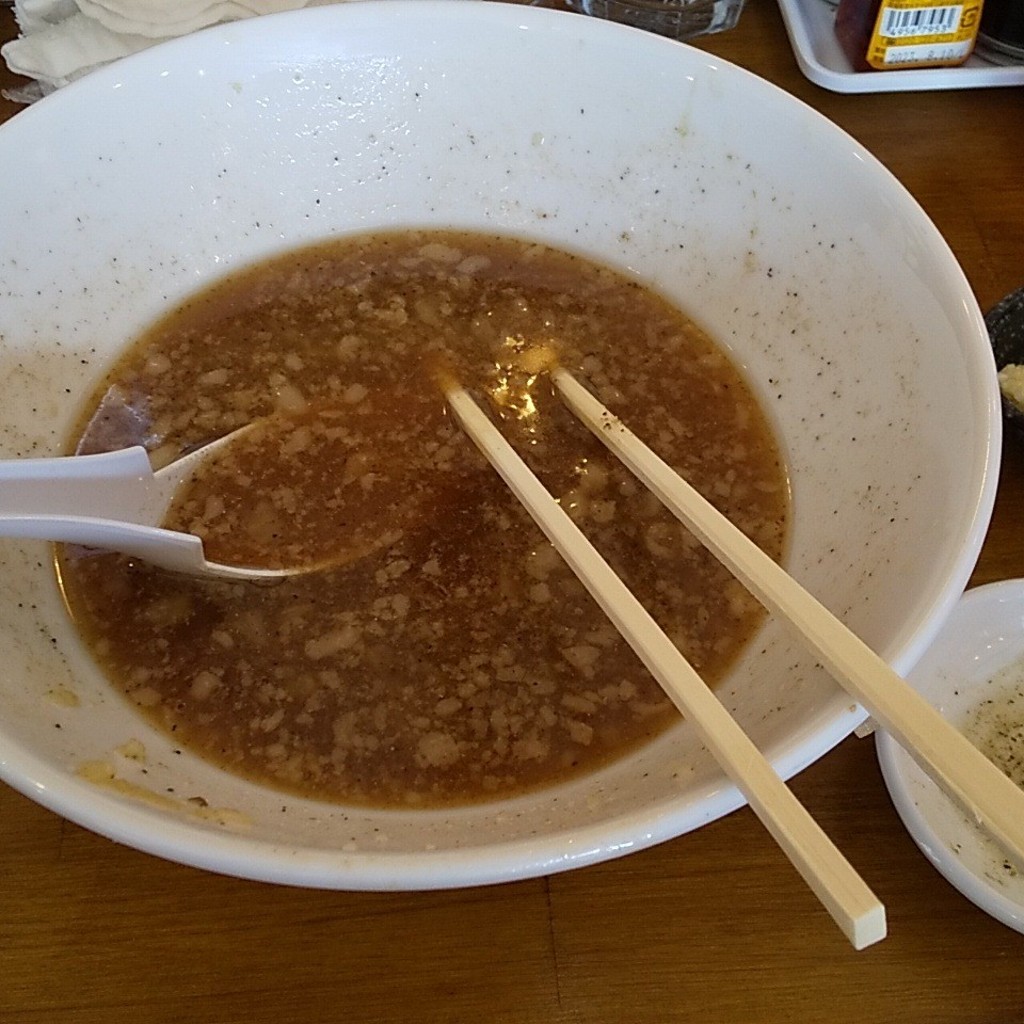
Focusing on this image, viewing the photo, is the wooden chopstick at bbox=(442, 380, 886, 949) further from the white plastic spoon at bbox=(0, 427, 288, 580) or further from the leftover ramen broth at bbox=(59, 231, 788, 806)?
the white plastic spoon at bbox=(0, 427, 288, 580)

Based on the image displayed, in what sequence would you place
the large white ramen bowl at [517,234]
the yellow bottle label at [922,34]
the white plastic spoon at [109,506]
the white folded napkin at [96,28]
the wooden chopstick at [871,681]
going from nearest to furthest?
the wooden chopstick at [871,681] < the large white ramen bowl at [517,234] < the white plastic spoon at [109,506] < the white folded napkin at [96,28] < the yellow bottle label at [922,34]

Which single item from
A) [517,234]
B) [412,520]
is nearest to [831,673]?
[412,520]

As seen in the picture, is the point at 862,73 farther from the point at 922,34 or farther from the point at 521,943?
the point at 521,943

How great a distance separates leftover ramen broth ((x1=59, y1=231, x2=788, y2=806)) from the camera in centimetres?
85

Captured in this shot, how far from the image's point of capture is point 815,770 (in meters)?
0.90

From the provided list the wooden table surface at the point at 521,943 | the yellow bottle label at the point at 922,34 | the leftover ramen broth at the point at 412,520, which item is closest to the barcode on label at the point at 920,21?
the yellow bottle label at the point at 922,34

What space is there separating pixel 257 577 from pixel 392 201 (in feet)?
1.77

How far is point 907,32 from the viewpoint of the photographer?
4.67 feet

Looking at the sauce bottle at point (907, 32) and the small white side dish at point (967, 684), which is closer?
the small white side dish at point (967, 684)

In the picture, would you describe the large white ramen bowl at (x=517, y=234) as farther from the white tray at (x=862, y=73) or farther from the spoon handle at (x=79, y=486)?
the white tray at (x=862, y=73)

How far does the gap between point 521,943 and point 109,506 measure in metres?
0.53

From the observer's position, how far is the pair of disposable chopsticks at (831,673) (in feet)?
1.68

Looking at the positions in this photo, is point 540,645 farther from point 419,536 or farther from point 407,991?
point 407,991

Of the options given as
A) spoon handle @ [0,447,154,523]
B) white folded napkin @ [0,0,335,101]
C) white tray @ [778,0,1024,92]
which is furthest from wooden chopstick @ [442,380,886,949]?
white tray @ [778,0,1024,92]
